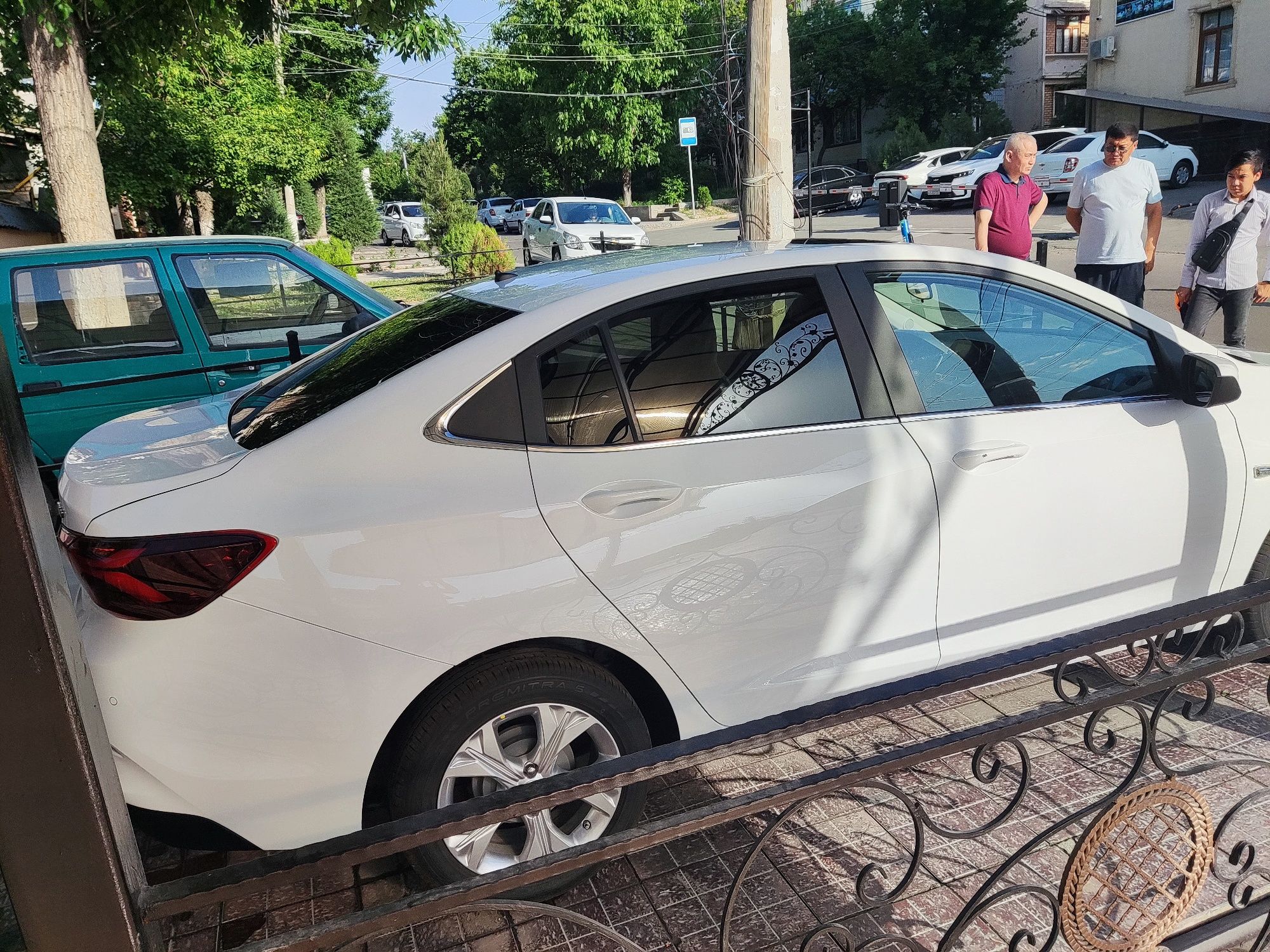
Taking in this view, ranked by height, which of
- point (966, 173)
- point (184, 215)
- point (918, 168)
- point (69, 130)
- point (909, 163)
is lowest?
point (966, 173)

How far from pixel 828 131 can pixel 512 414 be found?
5247 cm

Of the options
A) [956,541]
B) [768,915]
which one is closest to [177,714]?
[768,915]

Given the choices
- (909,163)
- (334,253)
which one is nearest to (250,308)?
(334,253)

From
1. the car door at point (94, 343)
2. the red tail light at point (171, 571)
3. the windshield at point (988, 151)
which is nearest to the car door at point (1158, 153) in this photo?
the windshield at point (988, 151)

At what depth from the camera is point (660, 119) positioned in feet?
138

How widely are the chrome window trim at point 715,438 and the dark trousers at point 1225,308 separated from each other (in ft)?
16.7

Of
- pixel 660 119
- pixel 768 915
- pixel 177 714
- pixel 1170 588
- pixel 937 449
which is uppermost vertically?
pixel 660 119

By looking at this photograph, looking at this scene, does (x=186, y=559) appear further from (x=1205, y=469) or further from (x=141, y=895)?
(x=1205, y=469)

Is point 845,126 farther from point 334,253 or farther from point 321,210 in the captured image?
point 334,253

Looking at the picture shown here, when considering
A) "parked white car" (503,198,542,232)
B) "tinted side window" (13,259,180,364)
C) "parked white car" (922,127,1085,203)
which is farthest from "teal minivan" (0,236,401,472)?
"parked white car" (503,198,542,232)

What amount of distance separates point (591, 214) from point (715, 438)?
21.1 meters

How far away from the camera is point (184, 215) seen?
23359 millimetres

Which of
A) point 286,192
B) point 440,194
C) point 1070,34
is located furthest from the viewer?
point 1070,34

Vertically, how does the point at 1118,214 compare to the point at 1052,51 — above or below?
below
